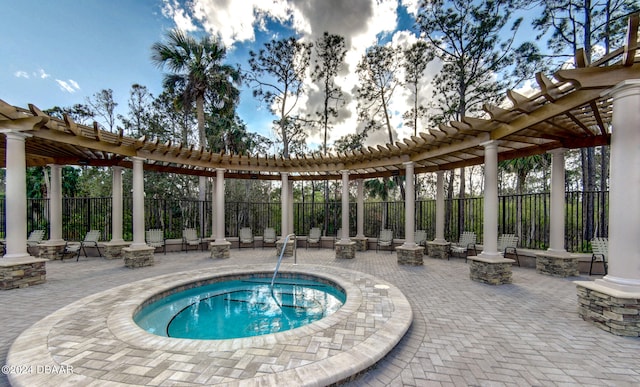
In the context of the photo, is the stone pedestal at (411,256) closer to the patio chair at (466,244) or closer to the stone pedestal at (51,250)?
the patio chair at (466,244)

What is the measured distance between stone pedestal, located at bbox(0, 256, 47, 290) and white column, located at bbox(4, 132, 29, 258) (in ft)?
0.54

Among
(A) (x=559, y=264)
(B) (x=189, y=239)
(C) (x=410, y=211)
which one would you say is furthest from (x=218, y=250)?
(A) (x=559, y=264)

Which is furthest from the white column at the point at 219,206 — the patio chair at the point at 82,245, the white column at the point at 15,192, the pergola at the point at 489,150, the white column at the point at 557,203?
the white column at the point at 557,203

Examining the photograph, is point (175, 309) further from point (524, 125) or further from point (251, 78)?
point (251, 78)

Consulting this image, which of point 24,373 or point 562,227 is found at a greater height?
point 562,227

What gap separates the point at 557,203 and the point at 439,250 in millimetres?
3513

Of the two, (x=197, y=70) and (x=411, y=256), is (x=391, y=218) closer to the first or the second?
(x=411, y=256)

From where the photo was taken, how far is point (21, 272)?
5293 millimetres

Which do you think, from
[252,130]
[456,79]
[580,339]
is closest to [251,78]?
[252,130]

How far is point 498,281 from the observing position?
552cm

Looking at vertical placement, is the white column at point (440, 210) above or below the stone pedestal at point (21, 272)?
above

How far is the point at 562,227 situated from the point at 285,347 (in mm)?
7424

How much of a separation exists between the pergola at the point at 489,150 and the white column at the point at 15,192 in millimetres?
17

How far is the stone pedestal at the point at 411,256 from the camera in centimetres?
758
